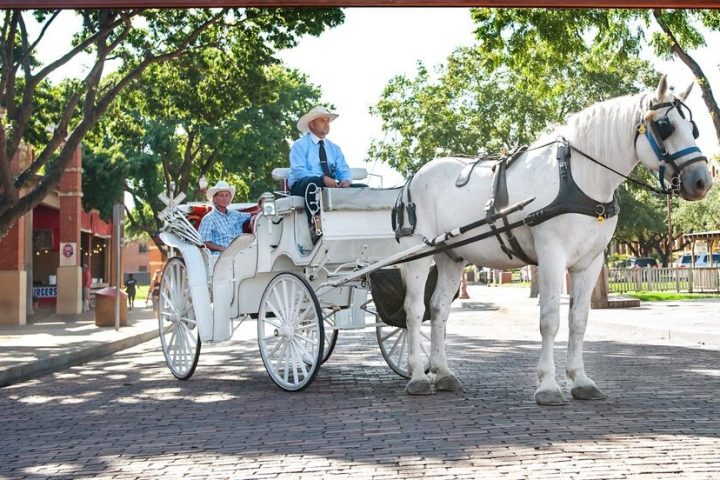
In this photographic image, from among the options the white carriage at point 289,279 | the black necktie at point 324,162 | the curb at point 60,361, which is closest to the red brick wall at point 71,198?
the curb at point 60,361

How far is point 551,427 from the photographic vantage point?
666 centimetres

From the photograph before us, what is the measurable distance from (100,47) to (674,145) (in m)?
13.1

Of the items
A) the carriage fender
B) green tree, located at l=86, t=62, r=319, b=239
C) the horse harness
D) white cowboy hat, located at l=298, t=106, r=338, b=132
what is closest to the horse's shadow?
the carriage fender

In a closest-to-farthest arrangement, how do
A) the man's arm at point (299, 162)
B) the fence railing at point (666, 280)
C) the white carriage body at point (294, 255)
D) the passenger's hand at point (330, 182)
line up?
the white carriage body at point (294, 255) → the passenger's hand at point (330, 182) → the man's arm at point (299, 162) → the fence railing at point (666, 280)

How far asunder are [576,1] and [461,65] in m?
28.9

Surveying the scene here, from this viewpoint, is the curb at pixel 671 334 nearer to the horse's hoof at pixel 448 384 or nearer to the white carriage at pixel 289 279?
the white carriage at pixel 289 279

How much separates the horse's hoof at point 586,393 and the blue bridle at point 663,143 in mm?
1731

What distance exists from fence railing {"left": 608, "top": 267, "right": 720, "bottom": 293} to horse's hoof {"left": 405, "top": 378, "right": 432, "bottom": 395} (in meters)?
26.1

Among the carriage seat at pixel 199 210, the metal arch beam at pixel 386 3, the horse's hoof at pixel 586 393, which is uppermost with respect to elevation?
the metal arch beam at pixel 386 3

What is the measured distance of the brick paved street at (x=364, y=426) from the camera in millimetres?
5594

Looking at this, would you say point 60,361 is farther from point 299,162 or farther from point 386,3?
point 386,3

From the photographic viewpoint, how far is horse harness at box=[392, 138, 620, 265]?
7.71 m

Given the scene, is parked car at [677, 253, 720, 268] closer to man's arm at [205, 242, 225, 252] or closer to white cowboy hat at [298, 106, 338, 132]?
man's arm at [205, 242, 225, 252]

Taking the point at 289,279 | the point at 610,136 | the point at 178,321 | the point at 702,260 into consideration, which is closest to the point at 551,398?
the point at 610,136
